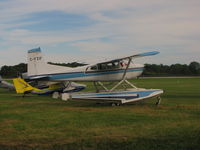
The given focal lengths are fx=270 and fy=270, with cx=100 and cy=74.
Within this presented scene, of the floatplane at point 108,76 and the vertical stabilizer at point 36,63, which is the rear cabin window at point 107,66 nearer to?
the floatplane at point 108,76

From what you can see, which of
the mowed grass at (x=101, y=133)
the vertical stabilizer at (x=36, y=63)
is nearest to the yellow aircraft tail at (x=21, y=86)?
the vertical stabilizer at (x=36, y=63)

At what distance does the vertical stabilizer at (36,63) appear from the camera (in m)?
17.5

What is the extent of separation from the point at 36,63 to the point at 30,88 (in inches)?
95.6

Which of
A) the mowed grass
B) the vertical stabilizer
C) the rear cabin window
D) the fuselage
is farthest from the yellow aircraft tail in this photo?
the mowed grass

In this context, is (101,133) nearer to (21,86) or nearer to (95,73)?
(95,73)

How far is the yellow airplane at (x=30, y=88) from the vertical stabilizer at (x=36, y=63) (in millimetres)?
1588

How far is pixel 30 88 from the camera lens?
Result: 19469mm

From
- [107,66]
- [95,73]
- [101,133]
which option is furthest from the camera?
[107,66]

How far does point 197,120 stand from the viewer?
899cm

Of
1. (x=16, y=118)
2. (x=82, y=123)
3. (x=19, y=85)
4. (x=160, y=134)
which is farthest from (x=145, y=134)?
(x=19, y=85)

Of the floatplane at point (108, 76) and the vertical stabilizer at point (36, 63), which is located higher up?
the vertical stabilizer at point (36, 63)

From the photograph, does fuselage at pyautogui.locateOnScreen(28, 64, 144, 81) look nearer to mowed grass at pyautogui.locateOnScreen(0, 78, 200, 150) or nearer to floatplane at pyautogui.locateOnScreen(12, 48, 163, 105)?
floatplane at pyautogui.locateOnScreen(12, 48, 163, 105)

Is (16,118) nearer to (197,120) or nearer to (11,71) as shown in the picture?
(197,120)

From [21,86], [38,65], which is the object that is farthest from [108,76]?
[21,86]
